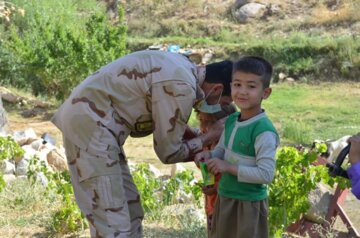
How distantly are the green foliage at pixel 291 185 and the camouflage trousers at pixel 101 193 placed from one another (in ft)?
3.89

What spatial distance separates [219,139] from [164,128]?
0.40 metres

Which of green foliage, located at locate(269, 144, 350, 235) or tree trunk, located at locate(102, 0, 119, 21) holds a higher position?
tree trunk, located at locate(102, 0, 119, 21)

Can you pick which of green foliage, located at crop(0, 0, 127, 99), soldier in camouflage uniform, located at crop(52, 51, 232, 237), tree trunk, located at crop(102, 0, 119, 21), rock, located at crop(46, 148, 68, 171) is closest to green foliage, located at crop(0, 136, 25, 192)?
rock, located at crop(46, 148, 68, 171)

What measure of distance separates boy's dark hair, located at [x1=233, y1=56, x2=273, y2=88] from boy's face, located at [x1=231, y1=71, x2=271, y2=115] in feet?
0.06

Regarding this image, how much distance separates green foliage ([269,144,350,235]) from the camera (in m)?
4.10

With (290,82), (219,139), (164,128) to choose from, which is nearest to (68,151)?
(164,128)

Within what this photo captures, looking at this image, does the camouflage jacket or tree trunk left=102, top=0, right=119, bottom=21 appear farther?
tree trunk left=102, top=0, right=119, bottom=21

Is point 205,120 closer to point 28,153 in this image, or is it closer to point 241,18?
point 28,153

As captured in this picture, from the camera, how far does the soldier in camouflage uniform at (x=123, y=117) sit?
303cm

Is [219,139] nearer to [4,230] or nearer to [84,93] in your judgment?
[84,93]

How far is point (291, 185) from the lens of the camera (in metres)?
4.10

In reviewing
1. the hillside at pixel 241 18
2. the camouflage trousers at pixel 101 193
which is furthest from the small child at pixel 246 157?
the hillside at pixel 241 18

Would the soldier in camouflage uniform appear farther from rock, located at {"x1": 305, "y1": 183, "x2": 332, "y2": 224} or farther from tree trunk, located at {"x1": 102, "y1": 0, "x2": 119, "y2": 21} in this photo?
tree trunk, located at {"x1": 102, "y1": 0, "x2": 119, "y2": 21}

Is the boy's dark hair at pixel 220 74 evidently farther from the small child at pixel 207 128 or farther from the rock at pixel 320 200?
the rock at pixel 320 200
